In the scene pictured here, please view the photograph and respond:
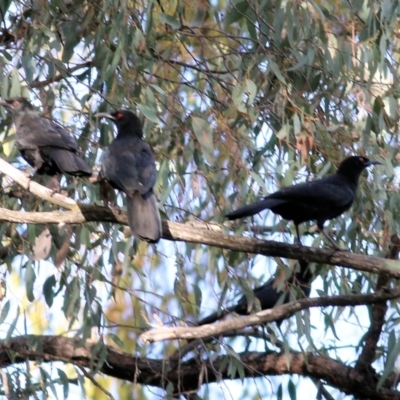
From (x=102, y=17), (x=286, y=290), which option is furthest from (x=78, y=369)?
(x=102, y=17)

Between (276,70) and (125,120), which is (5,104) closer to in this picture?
(125,120)

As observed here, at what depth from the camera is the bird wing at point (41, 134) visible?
15.2 feet

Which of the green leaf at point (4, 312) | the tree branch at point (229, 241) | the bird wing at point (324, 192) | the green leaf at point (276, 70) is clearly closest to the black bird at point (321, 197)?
the bird wing at point (324, 192)

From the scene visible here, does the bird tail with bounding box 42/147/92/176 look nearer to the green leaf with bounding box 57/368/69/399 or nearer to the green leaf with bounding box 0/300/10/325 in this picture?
the green leaf with bounding box 0/300/10/325

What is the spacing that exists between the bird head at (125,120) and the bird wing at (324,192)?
85 cm

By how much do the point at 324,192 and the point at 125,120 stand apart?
3.43ft

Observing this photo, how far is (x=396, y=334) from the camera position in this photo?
494 cm

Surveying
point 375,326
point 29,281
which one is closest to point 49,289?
point 29,281

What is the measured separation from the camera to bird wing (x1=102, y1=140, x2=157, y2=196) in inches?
168

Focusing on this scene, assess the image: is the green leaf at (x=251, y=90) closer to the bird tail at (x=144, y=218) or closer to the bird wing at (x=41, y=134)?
the bird tail at (x=144, y=218)

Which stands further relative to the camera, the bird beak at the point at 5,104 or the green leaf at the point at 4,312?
the bird beak at the point at 5,104

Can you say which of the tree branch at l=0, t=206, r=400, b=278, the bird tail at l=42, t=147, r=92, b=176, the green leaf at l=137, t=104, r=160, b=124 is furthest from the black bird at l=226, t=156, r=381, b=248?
the bird tail at l=42, t=147, r=92, b=176

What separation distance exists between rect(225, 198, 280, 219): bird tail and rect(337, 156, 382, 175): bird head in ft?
2.20

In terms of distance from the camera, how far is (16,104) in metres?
5.08
